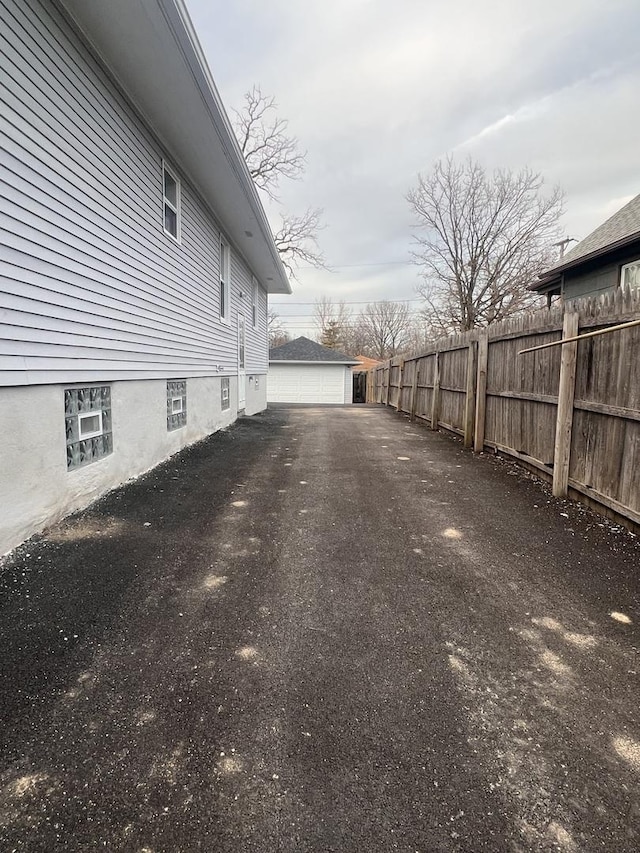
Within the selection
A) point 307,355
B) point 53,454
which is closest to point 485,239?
point 307,355

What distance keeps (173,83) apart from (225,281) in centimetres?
535

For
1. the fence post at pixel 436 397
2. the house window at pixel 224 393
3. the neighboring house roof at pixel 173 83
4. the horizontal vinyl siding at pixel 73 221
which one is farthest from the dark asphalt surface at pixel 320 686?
the house window at pixel 224 393

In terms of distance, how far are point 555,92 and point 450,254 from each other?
12061 millimetres

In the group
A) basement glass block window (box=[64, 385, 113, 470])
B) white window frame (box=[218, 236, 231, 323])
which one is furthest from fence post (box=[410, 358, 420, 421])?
basement glass block window (box=[64, 385, 113, 470])

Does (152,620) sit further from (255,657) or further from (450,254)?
A: (450,254)

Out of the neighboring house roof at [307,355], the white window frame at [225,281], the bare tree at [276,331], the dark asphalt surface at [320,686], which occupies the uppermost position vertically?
the bare tree at [276,331]

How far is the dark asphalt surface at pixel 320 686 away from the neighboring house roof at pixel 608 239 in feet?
25.0

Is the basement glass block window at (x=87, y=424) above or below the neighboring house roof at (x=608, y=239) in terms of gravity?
below

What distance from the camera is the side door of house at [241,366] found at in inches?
464

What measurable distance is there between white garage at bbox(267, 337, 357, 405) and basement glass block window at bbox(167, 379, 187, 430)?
Answer: 54.1 feet

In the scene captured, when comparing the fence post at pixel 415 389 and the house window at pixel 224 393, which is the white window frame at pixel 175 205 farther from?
the fence post at pixel 415 389

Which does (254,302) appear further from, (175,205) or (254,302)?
(175,205)

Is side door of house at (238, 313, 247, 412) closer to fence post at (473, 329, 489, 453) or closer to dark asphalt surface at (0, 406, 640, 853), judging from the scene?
fence post at (473, 329, 489, 453)

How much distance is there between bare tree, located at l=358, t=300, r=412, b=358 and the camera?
51156mm
